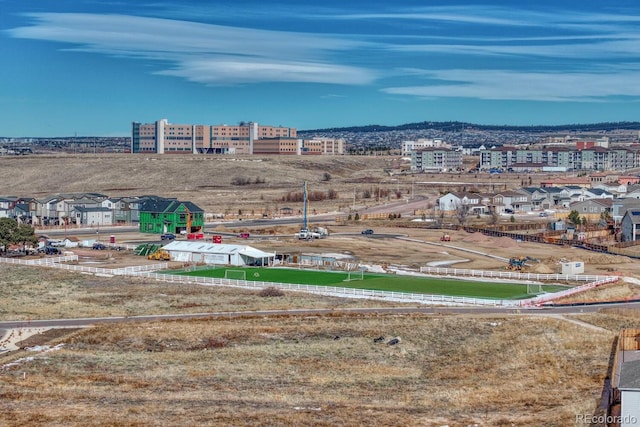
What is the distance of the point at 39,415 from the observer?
100 feet

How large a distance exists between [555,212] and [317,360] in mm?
92615

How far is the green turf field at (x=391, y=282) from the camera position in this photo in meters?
59.0

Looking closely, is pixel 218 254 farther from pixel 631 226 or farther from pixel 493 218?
pixel 493 218

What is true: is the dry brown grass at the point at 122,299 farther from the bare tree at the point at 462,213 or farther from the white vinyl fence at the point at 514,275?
the bare tree at the point at 462,213

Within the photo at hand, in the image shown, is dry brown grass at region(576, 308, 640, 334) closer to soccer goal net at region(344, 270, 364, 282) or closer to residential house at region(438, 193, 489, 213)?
soccer goal net at region(344, 270, 364, 282)

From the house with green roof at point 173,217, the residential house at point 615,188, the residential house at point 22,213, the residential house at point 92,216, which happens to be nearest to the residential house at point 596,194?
the residential house at point 615,188

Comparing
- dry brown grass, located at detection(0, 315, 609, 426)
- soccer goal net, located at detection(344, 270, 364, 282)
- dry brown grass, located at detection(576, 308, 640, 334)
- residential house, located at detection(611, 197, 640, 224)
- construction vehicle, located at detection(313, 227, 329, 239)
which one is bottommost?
dry brown grass, located at detection(0, 315, 609, 426)

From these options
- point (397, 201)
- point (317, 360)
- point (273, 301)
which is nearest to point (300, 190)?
point (397, 201)

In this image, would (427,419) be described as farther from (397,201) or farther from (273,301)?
(397,201)

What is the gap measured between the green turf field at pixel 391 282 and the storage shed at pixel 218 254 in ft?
6.35

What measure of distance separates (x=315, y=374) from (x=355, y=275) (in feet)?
99.5

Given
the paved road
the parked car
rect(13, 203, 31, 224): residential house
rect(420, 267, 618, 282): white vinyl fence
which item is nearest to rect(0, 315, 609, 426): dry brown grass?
the paved road

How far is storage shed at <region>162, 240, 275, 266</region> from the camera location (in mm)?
73875

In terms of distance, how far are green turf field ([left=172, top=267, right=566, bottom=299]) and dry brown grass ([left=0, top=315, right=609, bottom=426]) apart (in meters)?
10.7
